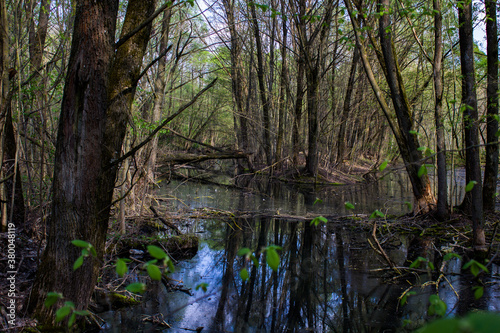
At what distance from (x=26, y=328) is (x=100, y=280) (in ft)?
3.78

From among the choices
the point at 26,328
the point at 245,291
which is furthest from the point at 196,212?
the point at 26,328

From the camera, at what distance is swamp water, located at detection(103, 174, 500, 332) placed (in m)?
3.26

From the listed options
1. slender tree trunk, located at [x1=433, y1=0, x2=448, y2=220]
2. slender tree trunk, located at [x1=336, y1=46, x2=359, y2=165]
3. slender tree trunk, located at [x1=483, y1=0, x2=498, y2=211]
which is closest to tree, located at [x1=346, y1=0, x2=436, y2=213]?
slender tree trunk, located at [x1=433, y1=0, x2=448, y2=220]

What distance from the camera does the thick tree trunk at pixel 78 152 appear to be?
242 centimetres

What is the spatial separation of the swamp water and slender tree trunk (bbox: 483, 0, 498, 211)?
67.0 inches

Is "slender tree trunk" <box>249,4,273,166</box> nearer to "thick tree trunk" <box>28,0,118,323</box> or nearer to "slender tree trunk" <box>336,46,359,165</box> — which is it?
"slender tree trunk" <box>336,46,359,165</box>

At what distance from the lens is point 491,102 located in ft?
16.7

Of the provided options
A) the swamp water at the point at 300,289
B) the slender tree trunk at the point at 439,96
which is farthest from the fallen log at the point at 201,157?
the slender tree trunk at the point at 439,96

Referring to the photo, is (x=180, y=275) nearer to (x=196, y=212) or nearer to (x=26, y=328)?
(x=26, y=328)

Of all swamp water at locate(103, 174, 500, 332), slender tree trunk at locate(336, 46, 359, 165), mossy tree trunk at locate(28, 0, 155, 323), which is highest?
slender tree trunk at locate(336, 46, 359, 165)

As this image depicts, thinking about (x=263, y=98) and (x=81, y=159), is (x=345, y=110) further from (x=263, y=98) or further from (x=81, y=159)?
(x=81, y=159)

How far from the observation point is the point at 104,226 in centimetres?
275

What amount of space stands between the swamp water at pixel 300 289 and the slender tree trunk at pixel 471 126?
67cm

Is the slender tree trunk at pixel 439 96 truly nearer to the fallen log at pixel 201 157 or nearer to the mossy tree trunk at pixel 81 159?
the mossy tree trunk at pixel 81 159
